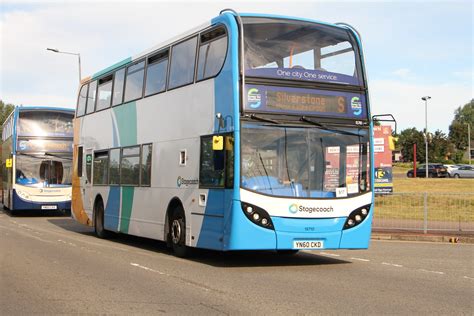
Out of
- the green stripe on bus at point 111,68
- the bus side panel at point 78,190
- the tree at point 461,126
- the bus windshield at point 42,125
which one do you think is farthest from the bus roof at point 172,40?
the tree at point 461,126

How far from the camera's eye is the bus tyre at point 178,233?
12.9m

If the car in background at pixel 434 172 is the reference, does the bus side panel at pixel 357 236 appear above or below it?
below

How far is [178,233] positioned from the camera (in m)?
13.1

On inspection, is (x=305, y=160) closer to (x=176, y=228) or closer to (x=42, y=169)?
(x=176, y=228)

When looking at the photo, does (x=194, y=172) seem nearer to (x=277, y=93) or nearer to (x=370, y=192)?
(x=277, y=93)

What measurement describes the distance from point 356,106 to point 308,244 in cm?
270

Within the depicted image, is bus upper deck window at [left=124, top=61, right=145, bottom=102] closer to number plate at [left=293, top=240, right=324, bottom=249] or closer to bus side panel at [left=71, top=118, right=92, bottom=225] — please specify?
bus side panel at [left=71, top=118, right=92, bottom=225]

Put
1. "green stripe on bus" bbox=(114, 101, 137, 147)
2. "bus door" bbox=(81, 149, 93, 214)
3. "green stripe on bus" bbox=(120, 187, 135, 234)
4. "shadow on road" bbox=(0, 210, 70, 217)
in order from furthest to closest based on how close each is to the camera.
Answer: "shadow on road" bbox=(0, 210, 70, 217) < "bus door" bbox=(81, 149, 93, 214) < "green stripe on bus" bbox=(120, 187, 135, 234) < "green stripe on bus" bbox=(114, 101, 137, 147)

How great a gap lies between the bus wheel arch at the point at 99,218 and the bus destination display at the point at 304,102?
8.10m

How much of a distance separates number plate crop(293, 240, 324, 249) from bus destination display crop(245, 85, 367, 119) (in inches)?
87.6

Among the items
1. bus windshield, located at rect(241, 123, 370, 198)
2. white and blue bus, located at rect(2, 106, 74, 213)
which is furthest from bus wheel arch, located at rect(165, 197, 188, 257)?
white and blue bus, located at rect(2, 106, 74, 213)

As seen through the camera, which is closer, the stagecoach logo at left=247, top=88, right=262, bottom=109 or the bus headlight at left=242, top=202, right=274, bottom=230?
the bus headlight at left=242, top=202, right=274, bottom=230

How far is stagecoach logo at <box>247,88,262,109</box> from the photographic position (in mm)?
11078

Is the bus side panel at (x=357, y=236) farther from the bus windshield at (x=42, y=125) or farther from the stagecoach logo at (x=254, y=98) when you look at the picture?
the bus windshield at (x=42, y=125)
